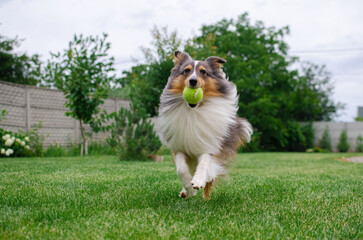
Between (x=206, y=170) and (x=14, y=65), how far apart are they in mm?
19028

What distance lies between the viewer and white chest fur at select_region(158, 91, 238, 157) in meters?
3.91

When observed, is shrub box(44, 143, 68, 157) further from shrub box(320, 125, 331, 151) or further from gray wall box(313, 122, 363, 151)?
gray wall box(313, 122, 363, 151)

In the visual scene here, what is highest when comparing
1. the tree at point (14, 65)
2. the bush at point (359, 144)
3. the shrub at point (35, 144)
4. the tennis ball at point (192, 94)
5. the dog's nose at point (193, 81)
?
the tree at point (14, 65)

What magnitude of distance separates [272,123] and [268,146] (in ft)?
6.71

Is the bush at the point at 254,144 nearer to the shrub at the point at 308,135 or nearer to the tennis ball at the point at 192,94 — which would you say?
the shrub at the point at 308,135

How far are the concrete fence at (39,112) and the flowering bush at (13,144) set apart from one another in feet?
2.07

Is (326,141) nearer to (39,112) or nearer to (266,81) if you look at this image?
(266,81)

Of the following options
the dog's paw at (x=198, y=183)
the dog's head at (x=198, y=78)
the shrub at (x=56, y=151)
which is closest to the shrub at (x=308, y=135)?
the shrub at (x=56, y=151)

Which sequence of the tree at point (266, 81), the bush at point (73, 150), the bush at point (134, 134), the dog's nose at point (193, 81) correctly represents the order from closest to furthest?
the dog's nose at point (193, 81) → the bush at point (134, 134) → the bush at point (73, 150) → the tree at point (266, 81)

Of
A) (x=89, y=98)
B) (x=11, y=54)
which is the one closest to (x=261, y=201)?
(x=89, y=98)

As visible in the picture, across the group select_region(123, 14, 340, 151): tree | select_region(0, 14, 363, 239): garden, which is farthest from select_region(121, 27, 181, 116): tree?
select_region(123, 14, 340, 151): tree

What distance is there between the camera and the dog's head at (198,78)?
381 centimetres

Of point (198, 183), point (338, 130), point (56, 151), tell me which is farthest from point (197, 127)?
point (338, 130)

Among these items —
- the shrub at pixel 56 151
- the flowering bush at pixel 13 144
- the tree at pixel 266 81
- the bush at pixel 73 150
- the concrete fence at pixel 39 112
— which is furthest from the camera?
the tree at pixel 266 81
